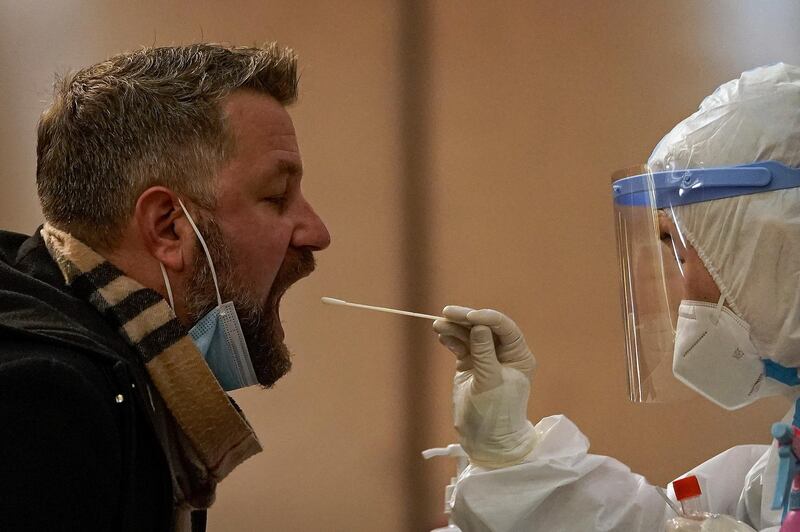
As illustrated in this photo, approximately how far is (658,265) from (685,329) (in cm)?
12

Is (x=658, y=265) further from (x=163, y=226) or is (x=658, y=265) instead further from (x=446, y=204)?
(x=446, y=204)

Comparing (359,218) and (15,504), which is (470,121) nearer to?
(359,218)

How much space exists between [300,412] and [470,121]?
91 centimetres

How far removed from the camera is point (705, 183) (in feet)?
4.66

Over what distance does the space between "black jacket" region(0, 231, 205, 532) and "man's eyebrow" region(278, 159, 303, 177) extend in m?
0.39

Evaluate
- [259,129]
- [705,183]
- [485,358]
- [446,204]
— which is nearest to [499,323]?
[485,358]

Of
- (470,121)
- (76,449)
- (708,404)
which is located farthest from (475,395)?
(470,121)

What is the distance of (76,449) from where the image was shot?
43.2 inches

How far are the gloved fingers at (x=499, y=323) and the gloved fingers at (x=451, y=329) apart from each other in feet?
0.18

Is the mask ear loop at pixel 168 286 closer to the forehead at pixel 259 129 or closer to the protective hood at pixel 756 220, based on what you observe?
the forehead at pixel 259 129

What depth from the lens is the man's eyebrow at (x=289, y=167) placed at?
1499 mm

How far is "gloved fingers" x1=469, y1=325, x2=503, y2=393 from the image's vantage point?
1550 millimetres

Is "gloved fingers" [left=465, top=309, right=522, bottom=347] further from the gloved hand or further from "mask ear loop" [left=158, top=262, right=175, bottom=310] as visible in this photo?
"mask ear loop" [left=158, top=262, right=175, bottom=310]

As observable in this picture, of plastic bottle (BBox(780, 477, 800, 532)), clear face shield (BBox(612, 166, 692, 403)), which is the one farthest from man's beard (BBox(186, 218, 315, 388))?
plastic bottle (BBox(780, 477, 800, 532))
